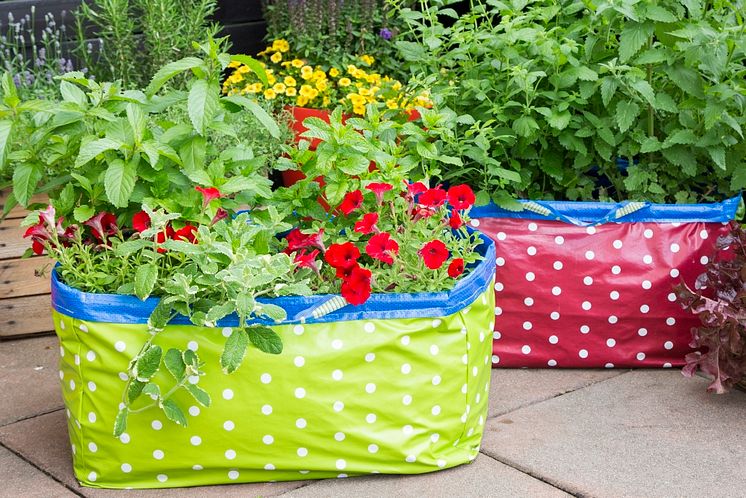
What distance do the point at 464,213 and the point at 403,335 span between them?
0.48 metres

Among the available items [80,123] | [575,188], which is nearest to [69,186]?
[80,123]

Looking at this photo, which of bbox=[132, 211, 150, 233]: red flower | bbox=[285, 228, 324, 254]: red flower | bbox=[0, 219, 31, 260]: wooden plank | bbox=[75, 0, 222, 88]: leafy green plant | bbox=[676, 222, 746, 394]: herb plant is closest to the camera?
bbox=[132, 211, 150, 233]: red flower

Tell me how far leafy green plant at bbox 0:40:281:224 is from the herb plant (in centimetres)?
122

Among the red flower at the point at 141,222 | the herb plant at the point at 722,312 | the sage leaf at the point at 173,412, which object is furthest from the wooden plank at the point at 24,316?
the herb plant at the point at 722,312

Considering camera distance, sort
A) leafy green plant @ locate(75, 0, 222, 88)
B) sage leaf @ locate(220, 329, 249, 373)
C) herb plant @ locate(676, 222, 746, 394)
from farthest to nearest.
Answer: leafy green plant @ locate(75, 0, 222, 88), herb plant @ locate(676, 222, 746, 394), sage leaf @ locate(220, 329, 249, 373)

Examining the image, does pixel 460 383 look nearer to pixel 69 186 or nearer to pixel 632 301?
pixel 632 301

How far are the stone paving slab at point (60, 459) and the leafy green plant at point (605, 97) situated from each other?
104cm

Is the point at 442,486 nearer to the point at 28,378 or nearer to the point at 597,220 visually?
the point at 597,220

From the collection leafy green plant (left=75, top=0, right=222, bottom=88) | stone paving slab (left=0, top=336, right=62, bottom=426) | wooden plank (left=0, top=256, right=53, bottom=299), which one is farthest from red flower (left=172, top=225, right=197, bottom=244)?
leafy green plant (left=75, top=0, right=222, bottom=88)

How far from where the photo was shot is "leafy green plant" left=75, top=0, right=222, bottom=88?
3490 millimetres

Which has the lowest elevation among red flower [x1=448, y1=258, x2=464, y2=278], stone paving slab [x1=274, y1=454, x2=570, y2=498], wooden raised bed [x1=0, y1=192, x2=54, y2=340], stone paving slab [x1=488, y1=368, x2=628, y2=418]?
stone paving slab [x1=488, y1=368, x2=628, y2=418]

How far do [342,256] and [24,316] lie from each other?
57.6 inches

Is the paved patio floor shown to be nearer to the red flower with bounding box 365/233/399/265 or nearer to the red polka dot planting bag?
the red polka dot planting bag

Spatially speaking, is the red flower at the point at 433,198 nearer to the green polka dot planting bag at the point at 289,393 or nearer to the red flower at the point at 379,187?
the red flower at the point at 379,187
